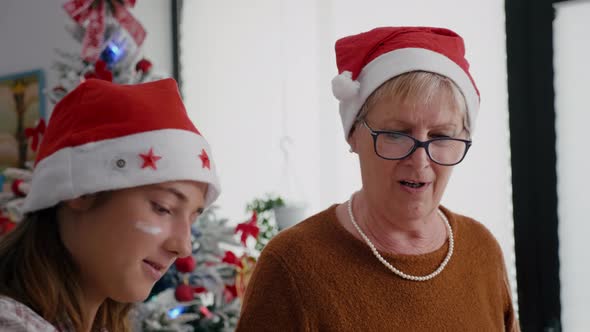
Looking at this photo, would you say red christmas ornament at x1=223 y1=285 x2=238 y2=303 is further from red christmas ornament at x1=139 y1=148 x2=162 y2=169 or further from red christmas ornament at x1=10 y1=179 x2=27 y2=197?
red christmas ornament at x1=139 y1=148 x2=162 y2=169

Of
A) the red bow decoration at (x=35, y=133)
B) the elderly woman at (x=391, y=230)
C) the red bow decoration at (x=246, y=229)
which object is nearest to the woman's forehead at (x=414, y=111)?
the elderly woman at (x=391, y=230)

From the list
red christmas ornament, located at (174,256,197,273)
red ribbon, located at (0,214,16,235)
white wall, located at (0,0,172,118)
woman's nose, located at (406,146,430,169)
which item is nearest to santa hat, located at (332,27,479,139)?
woman's nose, located at (406,146,430,169)

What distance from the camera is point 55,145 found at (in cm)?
109

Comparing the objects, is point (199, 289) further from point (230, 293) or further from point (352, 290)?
point (352, 290)

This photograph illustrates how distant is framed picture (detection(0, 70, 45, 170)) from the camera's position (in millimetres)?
Answer: 4016

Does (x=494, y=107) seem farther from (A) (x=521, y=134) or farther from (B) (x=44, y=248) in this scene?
(B) (x=44, y=248)

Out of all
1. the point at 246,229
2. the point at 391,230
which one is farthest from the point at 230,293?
the point at 391,230

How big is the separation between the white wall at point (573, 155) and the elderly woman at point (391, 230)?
127 centimetres

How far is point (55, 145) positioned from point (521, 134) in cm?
195

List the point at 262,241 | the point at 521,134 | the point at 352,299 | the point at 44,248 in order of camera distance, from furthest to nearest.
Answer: the point at 262,241
the point at 521,134
the point at 352,299
the point at 44,248

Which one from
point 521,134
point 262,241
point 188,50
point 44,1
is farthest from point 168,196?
point 44,1

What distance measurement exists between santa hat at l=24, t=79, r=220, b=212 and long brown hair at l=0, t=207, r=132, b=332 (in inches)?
1.7

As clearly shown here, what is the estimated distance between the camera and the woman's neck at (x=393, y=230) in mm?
1314

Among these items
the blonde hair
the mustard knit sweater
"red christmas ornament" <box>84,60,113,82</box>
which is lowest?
the mustard knit sweater
